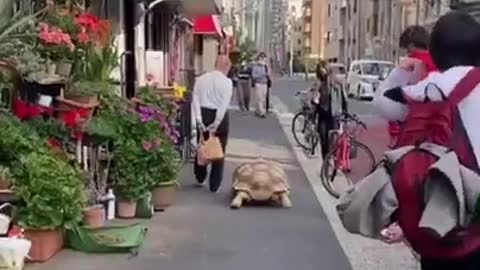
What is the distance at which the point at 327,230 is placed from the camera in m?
10.2

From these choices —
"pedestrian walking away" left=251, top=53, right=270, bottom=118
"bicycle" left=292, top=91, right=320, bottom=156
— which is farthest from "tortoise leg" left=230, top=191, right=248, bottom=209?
"pedestrian walking away" left=251, top=53, right=270, bottom=118

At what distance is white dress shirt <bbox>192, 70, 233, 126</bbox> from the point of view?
12.8 metres

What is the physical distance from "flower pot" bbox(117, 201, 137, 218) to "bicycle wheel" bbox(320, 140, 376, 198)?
11.3 ft

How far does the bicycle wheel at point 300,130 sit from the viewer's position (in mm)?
19378

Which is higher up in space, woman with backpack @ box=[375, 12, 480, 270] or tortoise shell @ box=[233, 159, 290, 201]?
woman with backpack @ box=[375, 12, 480, 270]

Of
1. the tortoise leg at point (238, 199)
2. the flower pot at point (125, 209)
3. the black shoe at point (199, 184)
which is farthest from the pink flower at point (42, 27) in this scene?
the black shoe at point (199, 184)

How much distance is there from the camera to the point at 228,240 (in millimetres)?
9547

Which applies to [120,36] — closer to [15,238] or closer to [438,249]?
[15,238]

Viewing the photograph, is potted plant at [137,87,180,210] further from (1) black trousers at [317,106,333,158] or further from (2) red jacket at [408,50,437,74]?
(2) red jacket at [408,50,437,74]

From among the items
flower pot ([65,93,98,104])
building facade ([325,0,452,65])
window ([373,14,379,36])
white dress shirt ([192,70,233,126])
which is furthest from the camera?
window ([373,14,379,36])

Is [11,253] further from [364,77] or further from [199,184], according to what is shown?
[364,77]

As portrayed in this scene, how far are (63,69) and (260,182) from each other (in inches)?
123

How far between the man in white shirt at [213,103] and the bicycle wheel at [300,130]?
6022 mm

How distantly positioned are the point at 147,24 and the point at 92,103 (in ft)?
32.3
